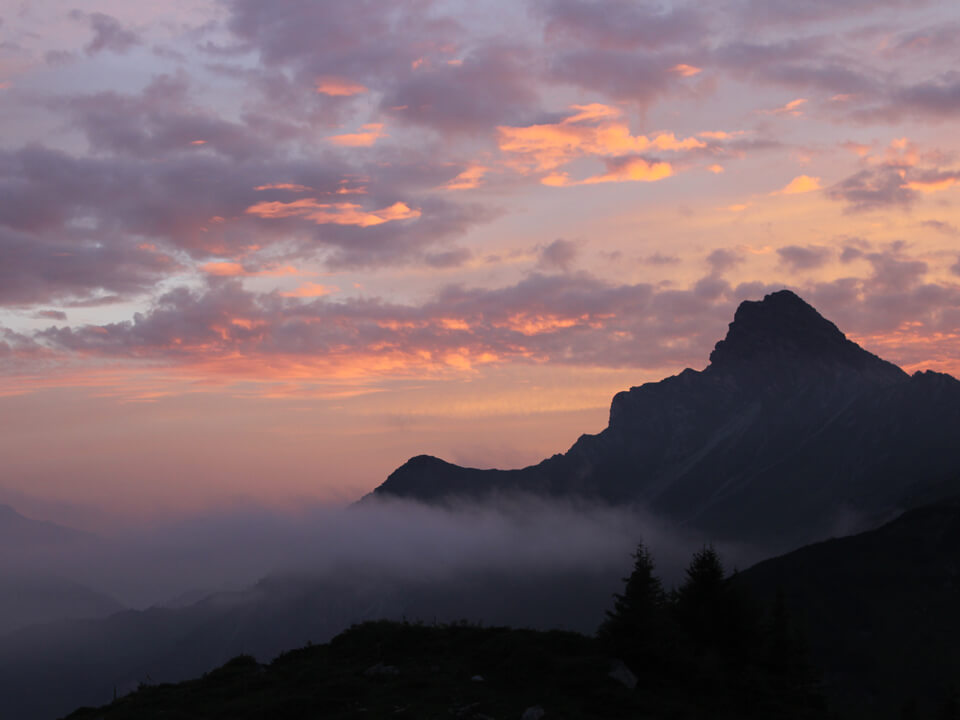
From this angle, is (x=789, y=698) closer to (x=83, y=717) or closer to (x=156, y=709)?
(x=156, y=709)

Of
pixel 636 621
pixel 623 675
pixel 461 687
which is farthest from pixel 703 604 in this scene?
pixel 461 687

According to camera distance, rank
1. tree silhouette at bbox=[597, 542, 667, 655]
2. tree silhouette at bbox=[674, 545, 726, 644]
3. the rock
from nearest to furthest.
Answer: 1. the rock
2. tree silhouette at bbox=[597, 542, 667, 655]
3. tree silhouette at bbox=[674, 545, 726, 644]

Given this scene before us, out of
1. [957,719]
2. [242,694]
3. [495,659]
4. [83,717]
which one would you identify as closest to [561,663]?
[495,659]

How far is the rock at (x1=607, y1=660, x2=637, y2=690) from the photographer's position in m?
52.2

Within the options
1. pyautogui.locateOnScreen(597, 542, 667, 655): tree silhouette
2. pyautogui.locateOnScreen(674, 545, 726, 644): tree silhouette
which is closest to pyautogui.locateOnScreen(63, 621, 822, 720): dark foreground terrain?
pyautogui.locateOnScreen(597, 542, 667, 655): tree silhouette

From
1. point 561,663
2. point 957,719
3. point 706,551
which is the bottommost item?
point 957,719

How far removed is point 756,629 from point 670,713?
16282 millimetres

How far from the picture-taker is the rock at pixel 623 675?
5222cm

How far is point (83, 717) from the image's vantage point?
5394cm

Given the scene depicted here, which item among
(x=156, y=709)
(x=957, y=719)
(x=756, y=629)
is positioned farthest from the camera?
(x=957, y=719)

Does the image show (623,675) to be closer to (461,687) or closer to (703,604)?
(461,687)

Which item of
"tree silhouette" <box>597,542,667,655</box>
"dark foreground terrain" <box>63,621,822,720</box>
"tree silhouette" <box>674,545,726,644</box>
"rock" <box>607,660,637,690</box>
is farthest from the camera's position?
"tree silhouette" <box>674,545,726,644</box>

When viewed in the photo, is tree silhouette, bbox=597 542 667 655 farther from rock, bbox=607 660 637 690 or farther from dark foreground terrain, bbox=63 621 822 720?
rock, bbox=607 660 637 690

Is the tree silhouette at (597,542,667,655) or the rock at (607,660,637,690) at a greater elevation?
the tree silhouette at (597,542,667,655)
